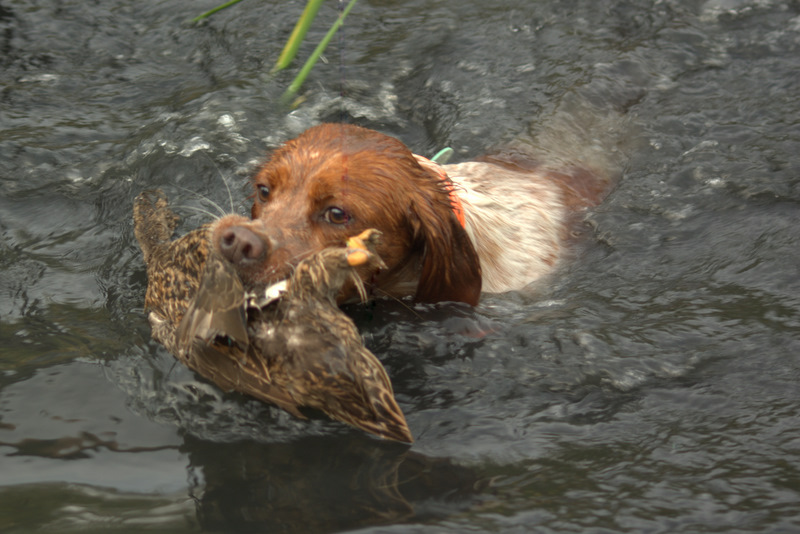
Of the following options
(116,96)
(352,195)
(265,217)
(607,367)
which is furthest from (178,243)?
(116,96)

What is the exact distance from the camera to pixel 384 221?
3.69 meters

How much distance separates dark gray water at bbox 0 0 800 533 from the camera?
9.53 feet

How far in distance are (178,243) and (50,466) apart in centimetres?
86

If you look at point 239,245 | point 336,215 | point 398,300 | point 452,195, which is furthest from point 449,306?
point 239,245

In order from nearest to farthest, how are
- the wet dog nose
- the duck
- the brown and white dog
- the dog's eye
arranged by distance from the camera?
the duck < the wet dog nose < the brown and white dog < the dog's eye

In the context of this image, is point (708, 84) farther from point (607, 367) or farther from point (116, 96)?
point (116, 96)

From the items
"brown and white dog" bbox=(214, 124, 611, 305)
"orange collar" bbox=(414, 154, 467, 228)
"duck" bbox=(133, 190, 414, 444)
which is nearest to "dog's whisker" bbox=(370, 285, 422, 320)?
"brown and white dog" bbox=(214, 124, 611, 305)

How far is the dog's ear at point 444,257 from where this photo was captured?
12.4 ft

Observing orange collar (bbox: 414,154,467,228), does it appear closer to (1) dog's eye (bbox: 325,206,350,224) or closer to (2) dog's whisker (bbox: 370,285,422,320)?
(2) dog's whisker (bbox: 370,285,422,320)

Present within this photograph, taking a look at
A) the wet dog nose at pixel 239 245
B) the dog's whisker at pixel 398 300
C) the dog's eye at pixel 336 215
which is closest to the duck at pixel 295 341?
the wet dog nose at pixel 239 245

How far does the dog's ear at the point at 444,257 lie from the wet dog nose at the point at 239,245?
3.12 ft

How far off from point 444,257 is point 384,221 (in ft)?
1.11

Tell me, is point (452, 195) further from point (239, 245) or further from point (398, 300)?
point (239, 245)

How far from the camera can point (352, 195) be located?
3.60 meters
